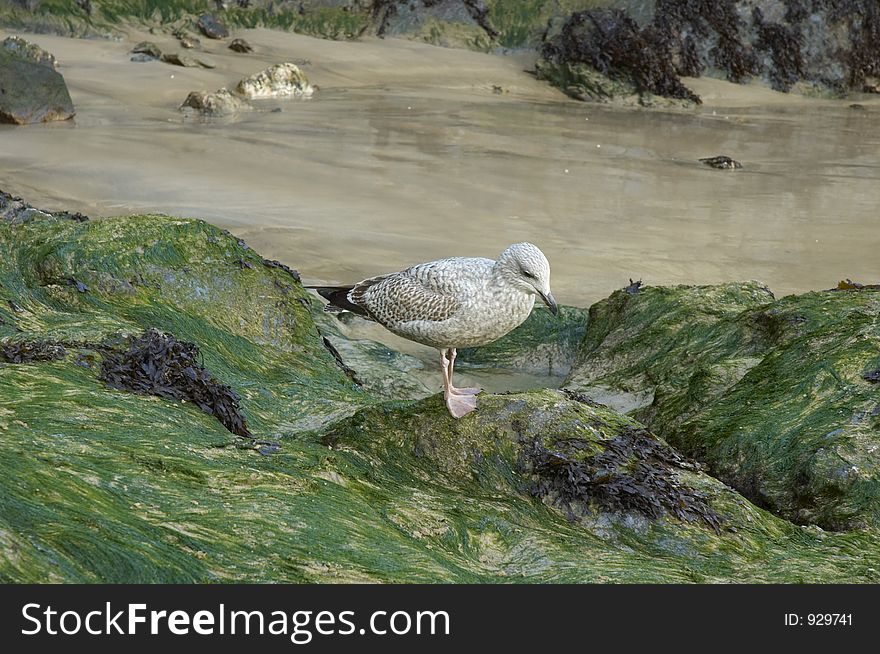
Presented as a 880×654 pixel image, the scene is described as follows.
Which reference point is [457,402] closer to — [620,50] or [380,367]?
[380,367]

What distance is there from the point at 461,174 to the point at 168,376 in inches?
390

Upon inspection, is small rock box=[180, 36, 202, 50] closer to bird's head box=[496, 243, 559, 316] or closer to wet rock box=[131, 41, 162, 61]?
wet rock box=[131, 41, 162, 61]

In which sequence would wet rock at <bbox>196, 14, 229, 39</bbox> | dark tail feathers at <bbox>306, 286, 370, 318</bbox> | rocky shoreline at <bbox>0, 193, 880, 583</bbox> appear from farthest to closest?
1. wet rock at <bbox>196, 14, 229, 39</bbox>
2. dark tail feathers at <bbox>306, 286, 370, 318</bbox>
3. rocky shoreline at <bbox>0, 193, 880, 583</bbox>

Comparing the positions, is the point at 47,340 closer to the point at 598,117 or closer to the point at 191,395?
the point at 191,395

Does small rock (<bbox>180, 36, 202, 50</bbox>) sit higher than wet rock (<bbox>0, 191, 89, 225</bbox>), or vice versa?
small rock (<bbox>180, 36, 202, 50</bbox>)

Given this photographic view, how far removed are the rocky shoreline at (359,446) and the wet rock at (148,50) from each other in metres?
14.2

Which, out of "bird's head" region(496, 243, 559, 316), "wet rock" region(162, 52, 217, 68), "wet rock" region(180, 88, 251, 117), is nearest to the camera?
"bird's head" region(496, 243, 559, 316)

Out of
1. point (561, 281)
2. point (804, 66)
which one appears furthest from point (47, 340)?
point (804, 66)

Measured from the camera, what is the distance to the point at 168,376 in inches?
204

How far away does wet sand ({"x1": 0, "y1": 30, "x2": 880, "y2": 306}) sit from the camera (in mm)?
11484

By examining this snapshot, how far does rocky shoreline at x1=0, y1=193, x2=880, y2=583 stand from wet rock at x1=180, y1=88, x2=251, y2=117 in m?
10.3

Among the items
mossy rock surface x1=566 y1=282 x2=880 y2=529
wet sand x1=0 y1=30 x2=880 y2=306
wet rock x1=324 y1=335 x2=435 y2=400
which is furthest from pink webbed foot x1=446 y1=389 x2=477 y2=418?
wet sand x1=0 y1=30 x2=880 y2=306

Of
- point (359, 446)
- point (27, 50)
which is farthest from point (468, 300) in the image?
point (27, 50)

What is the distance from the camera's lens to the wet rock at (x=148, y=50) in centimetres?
2089
